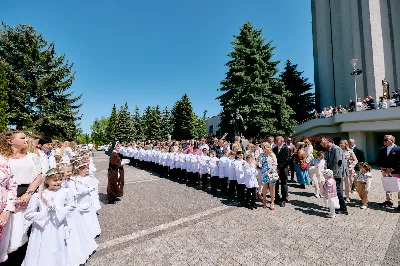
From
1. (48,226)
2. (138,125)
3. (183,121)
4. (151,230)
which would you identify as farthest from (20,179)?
(138,125)

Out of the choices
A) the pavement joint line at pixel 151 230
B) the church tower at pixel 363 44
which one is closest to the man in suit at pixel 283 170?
the pavement joint line at pixel 151 230

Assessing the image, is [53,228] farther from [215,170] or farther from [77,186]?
[215,170]

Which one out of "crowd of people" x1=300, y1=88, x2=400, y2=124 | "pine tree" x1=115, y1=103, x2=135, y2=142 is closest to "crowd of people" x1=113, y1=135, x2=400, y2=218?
"crowd of people" x1=300, y1=88, x2=400, y2=124

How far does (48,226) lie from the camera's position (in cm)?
333

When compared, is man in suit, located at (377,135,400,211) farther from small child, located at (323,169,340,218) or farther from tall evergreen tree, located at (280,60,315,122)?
tall evergreen tree, located at (280,60,315,122)

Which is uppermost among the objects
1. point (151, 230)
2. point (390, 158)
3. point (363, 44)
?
point (363, 44)

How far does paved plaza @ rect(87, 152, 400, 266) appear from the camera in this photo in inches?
159

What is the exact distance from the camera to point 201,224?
18.8ft

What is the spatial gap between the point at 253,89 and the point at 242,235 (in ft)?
60.7

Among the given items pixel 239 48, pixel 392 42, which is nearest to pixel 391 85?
pixel 392 42

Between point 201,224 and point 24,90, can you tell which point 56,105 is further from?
point 201,224

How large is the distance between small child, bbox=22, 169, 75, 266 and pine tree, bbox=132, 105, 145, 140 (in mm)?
48250

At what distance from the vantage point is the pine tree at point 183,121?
148 ft

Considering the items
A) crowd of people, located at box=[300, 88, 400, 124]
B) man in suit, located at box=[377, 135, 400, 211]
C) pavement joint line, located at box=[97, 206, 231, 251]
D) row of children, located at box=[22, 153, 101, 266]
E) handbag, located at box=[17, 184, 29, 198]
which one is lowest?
pavement joint line, located at box=[97, 206, 231, 251]
